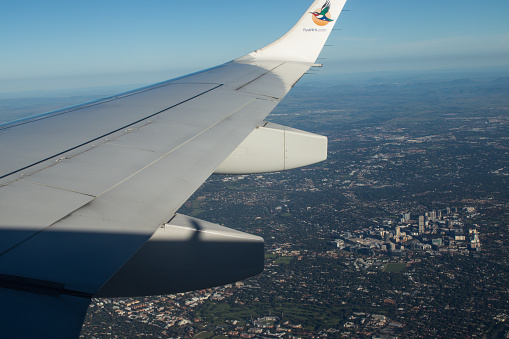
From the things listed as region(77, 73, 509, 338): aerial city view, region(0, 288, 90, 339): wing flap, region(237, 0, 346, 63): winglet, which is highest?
region(237, 0, 346, 63): winglet

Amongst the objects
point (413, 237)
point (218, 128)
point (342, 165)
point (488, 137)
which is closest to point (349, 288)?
point (413, 237)

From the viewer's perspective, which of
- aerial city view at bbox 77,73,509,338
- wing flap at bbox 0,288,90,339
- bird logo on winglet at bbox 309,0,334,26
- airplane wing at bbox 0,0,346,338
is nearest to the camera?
wing flap at bbox 0,288,90,339

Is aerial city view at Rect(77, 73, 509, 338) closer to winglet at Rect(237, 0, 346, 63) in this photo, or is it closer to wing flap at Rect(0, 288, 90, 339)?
winglet at Rect(237, 0, 346, 63)

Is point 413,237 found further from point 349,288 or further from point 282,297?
point 282,297

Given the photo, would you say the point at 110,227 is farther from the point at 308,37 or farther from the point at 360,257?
the point at 360,257

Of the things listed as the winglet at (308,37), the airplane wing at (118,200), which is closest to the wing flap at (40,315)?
the airplane wing at (118,200)

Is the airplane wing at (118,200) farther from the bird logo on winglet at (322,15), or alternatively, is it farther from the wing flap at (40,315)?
the bird logo on winglet at (322,15)

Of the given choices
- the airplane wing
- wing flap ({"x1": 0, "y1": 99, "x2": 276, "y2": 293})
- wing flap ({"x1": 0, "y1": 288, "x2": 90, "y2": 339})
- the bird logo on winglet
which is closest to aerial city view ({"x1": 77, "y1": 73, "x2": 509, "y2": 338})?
the airplane wing
